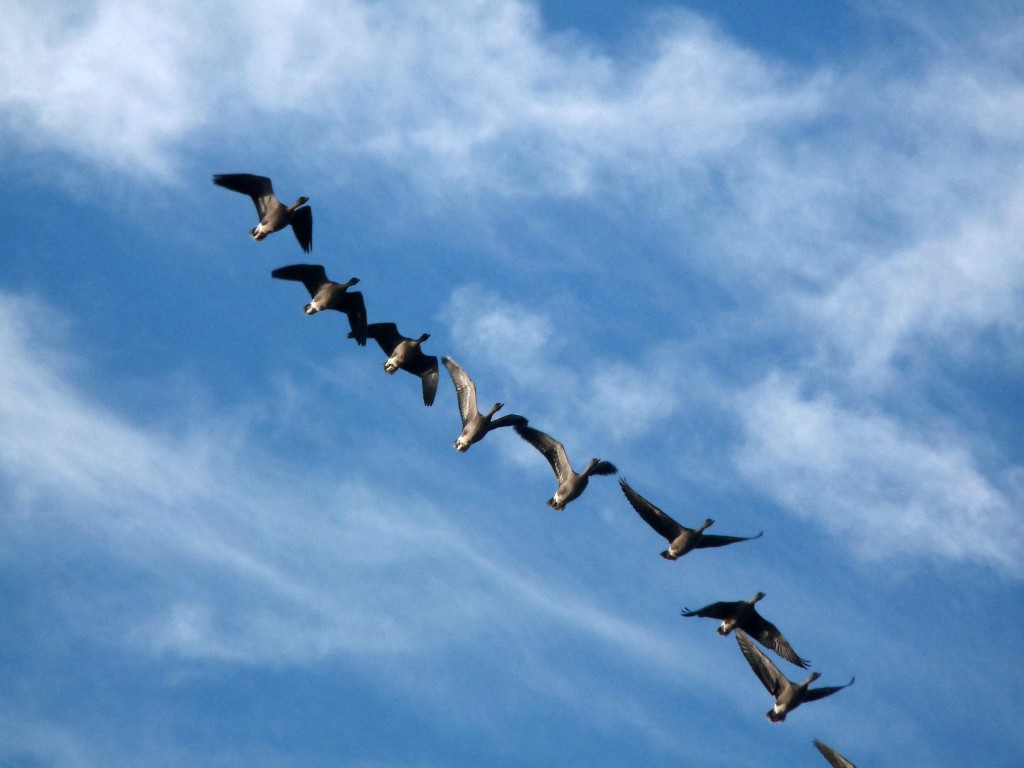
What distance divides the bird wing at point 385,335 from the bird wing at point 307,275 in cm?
233

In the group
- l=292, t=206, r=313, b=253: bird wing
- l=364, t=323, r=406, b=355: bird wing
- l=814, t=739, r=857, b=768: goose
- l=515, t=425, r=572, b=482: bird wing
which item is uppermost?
l=292, t=206, r=313, b=253: bird wing

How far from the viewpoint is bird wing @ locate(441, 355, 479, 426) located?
135ft

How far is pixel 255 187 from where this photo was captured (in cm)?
4256

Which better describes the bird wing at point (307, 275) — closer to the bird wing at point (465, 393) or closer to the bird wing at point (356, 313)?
the bird wing at point (356, 313)

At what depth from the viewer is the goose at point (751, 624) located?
39938 mm

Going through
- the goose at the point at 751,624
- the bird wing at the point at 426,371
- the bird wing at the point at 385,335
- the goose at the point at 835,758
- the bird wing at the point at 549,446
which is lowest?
the goose at the point at 835,758

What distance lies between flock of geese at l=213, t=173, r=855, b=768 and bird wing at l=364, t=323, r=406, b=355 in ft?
0.12

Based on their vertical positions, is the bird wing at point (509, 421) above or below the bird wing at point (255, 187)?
below

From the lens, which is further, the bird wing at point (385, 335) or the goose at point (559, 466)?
the bird wing at point (385, 335)

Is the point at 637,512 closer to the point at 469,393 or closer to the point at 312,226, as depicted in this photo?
the point at 469,393

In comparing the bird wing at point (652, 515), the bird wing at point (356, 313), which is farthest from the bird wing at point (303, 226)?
the bird wing at point (652, 515)

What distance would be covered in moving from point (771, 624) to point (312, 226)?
68.6 feet

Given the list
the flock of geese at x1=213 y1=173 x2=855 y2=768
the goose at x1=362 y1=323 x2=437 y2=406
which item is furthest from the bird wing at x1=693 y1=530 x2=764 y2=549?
the goose at x1=362 y1=323 x2=437 y2=406

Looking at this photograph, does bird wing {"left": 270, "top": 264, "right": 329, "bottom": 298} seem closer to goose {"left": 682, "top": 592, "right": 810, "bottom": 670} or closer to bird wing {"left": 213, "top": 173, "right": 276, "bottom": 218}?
bird wing {"left": 213, "top": 173, "right": 276, "bottom": 218}
